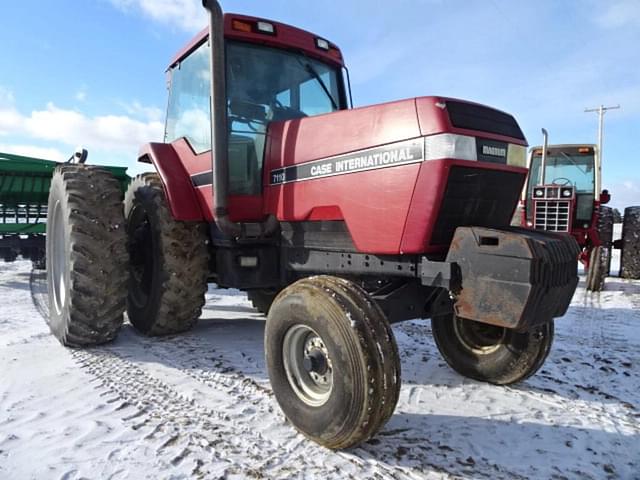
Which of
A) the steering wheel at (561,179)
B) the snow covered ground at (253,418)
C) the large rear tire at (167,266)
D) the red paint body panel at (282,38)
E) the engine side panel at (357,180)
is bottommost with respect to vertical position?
the snow covered ground at (253,418)

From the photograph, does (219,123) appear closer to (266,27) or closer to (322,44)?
(266,27)

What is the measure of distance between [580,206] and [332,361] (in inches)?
360

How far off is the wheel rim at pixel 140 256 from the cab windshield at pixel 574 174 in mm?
7865

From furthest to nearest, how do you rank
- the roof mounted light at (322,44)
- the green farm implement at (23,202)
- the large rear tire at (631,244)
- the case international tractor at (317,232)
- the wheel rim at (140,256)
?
the large rear tire at (631,244)
the green farm implement at (23,202)
the wheel rim at (140,256)
the roof mounted light at (322,44)
the case international tractor at (317,232)

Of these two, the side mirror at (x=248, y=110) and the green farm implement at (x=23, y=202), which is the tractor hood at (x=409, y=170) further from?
the green farm implement at (x=23, y=202)

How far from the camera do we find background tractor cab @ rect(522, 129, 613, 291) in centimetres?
943

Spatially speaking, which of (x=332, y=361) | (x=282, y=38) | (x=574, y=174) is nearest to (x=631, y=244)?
(x=574, y=174)

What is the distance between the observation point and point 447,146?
2.35m

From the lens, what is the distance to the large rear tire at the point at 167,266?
159 inches

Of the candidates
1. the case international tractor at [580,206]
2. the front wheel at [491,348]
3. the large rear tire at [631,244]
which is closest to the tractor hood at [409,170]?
the front wheel at [491,348]

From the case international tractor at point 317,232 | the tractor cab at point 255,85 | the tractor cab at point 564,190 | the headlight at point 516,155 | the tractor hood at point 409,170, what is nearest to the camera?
the case international tractor at point 317,232

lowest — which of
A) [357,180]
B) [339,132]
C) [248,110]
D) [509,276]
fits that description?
[509,276]

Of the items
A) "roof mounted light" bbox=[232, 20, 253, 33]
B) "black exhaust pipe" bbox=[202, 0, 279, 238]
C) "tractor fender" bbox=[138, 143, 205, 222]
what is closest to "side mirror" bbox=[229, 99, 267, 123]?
"black exhaust pipe" bbox=[202, 0, 279, 238]

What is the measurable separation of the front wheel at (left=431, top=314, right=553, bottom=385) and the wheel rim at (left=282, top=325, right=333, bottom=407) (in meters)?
1.39
